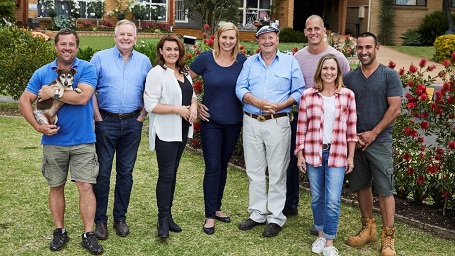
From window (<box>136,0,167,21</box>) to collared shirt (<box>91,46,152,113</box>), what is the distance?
28.2m

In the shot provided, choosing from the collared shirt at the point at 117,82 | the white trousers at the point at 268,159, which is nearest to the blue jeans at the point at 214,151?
the white trousers at the point at 268,159

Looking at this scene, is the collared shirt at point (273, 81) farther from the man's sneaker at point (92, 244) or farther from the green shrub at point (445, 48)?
the green shrub at point (445, 48)

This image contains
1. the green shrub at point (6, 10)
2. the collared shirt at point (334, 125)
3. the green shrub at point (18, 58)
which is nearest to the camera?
the collared shirt at point (334, 125)

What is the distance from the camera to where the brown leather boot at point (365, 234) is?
5.87 m

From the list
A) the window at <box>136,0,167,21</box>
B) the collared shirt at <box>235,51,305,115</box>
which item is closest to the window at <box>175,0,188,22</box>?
the window at <box>136,0,167,21</box>

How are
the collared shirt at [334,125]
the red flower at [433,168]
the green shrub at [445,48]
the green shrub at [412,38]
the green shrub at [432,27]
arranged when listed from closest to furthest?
1. the collared shirt at [334,125]
2. the red flower at [433,168]
3. the green shrub at [445,48]
4. the green shrub at [412,38]
5. the green shrub at [432,27]

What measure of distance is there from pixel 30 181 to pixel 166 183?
2814 millimetres

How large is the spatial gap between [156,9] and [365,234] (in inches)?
1126

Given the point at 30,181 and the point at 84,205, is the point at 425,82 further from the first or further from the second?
the point at 30,181

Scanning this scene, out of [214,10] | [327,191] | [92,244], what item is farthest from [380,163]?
[214,10]

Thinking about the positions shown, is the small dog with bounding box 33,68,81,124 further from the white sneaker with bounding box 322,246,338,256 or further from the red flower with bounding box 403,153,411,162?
the red flower with bounding box 403,153,411,162

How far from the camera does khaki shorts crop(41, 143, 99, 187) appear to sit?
525 cm

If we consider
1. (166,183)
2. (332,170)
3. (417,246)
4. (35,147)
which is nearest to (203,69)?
(166,183)

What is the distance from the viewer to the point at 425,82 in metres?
6.75
